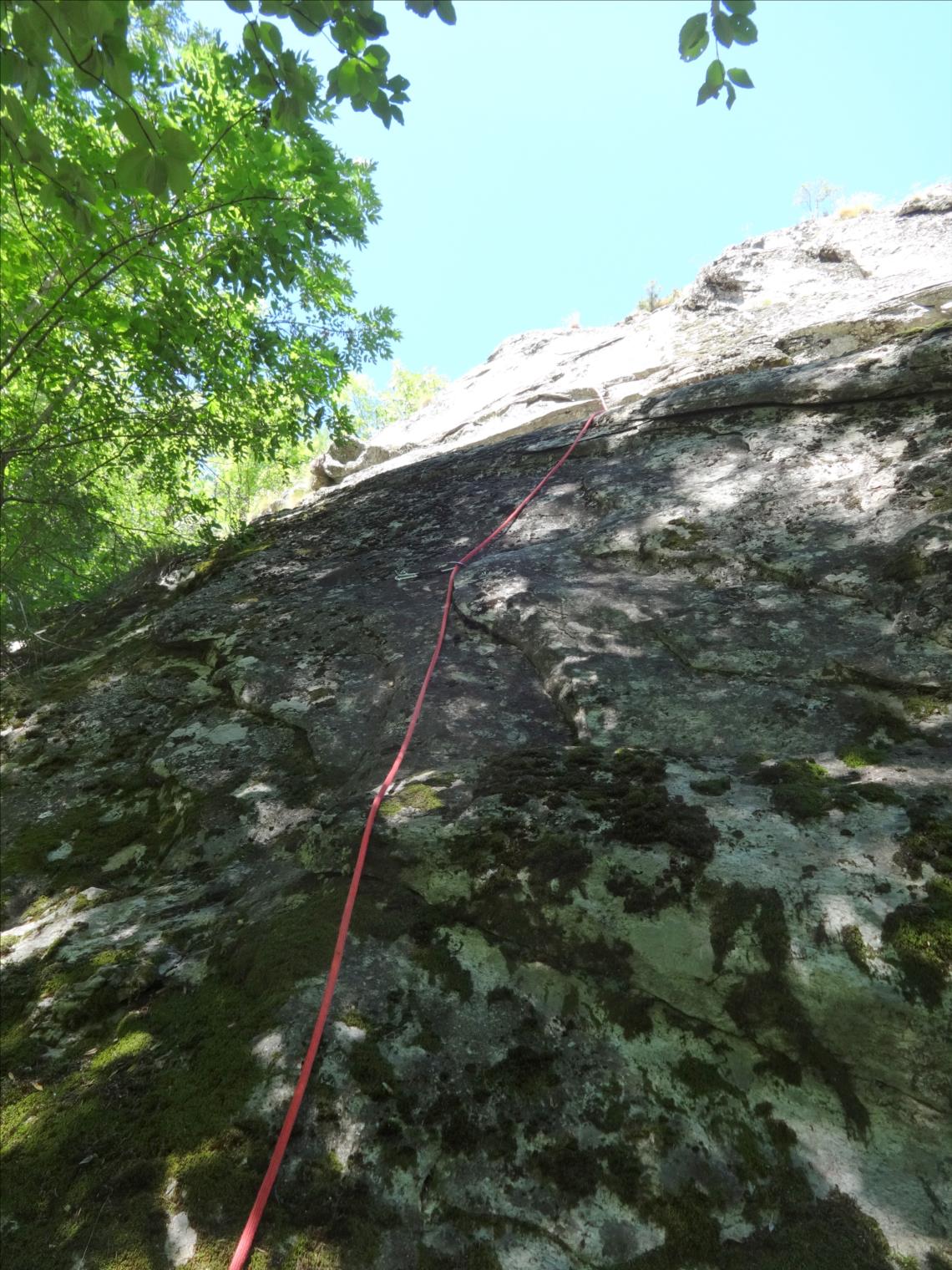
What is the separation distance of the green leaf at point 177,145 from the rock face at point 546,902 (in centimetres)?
215

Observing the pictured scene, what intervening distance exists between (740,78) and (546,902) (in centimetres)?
290

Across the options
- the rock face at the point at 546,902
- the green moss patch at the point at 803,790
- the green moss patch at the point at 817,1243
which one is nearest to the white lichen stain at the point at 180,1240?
the rock face at the point at 546,902

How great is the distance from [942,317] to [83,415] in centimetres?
802

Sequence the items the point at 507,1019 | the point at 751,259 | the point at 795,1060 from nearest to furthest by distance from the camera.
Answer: the point at 795,1060 < the point at 507,1019 < the point at 751,259

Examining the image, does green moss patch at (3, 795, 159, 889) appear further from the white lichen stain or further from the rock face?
the white lichen stain

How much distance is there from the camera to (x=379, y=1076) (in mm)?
1822

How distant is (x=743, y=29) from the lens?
235 centimetres

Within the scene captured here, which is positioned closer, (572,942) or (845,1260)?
(845,1260)

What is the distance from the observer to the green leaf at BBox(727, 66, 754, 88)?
2.44 metres

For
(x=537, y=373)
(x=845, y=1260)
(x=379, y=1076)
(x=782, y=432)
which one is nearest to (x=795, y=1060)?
(x=845, y=1260)

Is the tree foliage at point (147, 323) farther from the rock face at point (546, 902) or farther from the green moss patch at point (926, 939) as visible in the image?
the green moss patch at point (926, 939)

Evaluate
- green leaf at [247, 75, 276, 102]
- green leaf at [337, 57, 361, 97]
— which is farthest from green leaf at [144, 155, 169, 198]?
green leaf at [337, 57, 361, 97]

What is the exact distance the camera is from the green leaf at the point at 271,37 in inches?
89.0

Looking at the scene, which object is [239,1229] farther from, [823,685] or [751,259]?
[751,259]
